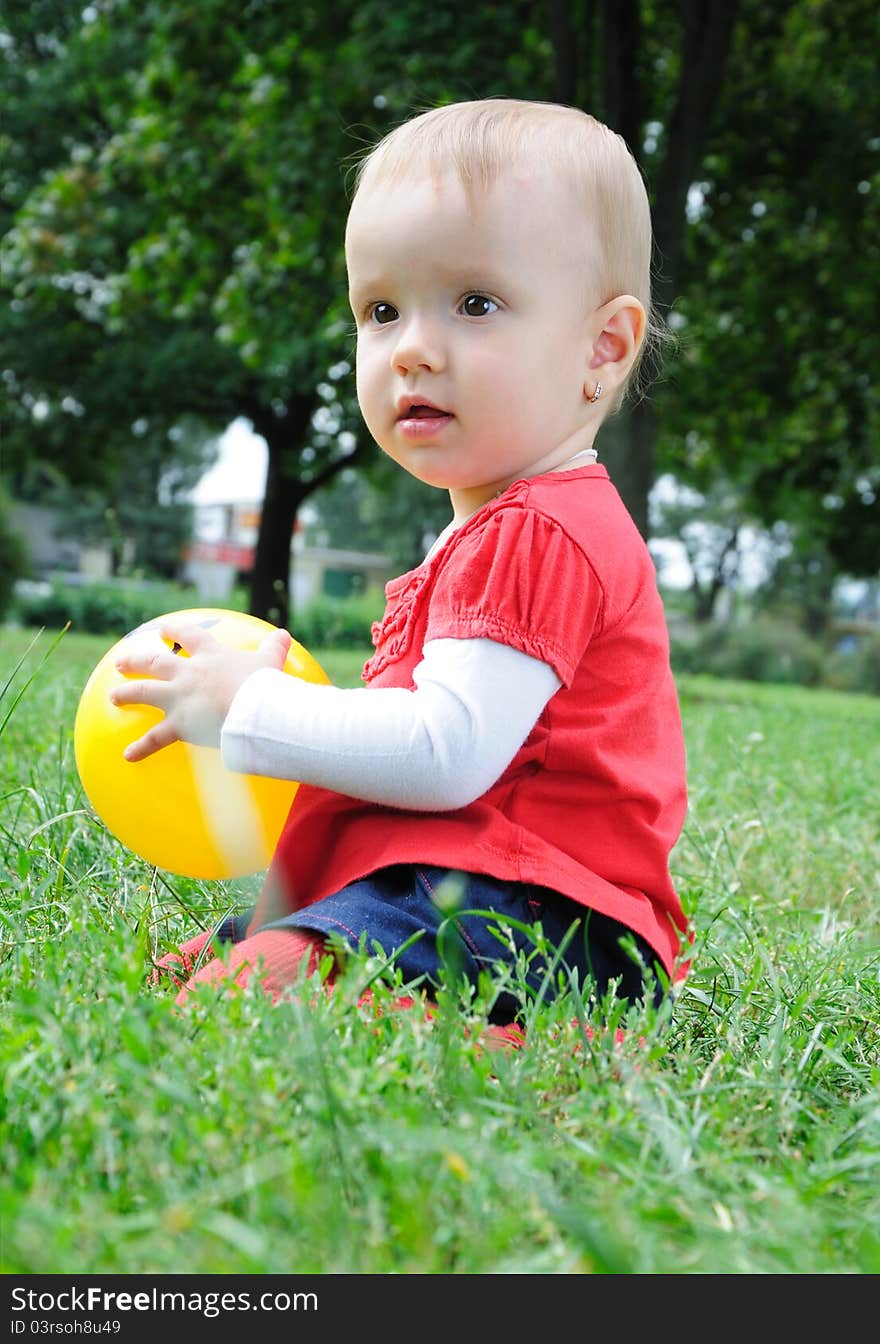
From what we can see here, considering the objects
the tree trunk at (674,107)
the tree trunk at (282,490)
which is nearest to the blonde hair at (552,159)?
the tree trunk at (674,107)

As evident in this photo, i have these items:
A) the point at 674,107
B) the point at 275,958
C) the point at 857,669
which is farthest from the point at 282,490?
the point at 857,669

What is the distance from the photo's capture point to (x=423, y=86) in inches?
340

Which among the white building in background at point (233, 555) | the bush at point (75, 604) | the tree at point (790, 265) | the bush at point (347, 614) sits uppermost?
the tree at point (790, 265)

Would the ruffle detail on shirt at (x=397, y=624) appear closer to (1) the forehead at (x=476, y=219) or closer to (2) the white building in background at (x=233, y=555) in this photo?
(1) the forehead at (x=476, y=219)

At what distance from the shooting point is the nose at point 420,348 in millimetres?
1812

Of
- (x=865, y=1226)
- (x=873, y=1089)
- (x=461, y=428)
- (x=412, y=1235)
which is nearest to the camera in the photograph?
(x=412, y=1235)

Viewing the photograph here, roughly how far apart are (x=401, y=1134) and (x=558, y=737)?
761mm

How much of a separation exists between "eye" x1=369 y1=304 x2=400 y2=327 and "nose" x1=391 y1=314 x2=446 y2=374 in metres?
0.08

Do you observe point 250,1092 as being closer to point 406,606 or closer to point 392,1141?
point 392,1141

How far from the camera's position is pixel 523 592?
5.55 ft

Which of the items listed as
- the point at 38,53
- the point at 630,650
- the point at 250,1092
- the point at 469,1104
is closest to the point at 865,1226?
the point at 469,1104

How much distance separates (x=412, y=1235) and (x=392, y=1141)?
0.33 feet

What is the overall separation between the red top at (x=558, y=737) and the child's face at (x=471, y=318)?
0.11 meters

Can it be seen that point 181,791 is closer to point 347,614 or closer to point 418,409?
point 418,409
